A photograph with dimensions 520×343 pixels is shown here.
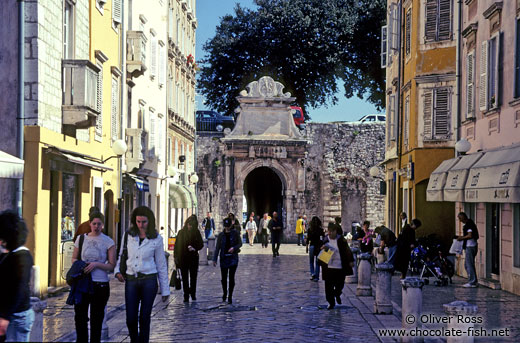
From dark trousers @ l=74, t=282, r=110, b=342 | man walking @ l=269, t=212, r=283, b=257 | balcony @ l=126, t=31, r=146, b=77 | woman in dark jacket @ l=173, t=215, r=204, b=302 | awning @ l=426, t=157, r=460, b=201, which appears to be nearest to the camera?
dark trousers @ l=74, t=282, r=110, b=342

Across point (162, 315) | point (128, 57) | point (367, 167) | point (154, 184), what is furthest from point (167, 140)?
point (162, 315)

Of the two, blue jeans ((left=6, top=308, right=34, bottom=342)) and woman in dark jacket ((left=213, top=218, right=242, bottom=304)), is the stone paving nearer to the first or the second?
woman in dark jacket ((left=213, top=218, right=242, bottom=304))

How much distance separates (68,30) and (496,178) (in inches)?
358

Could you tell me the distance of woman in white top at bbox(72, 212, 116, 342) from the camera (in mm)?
9930

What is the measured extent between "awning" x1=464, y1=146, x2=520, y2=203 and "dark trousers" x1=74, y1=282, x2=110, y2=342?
8.49 m

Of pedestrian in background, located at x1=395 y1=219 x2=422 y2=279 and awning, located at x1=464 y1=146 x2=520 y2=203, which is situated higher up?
awning, located at x1=464 y1=146 x2=520 y2=203

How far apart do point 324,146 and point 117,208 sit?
24.7m

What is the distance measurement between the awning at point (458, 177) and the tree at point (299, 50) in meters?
33.8

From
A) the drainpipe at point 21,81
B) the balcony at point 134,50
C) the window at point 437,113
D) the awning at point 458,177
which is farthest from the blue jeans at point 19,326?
the window at point 437,113

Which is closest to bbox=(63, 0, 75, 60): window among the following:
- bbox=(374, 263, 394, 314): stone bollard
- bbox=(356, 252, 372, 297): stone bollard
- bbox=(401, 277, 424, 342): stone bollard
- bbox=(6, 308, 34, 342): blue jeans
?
bbox=(356, 252, 372, 297): stone bollard

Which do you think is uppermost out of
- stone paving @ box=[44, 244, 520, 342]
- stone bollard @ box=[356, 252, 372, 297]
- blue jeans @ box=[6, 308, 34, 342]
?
blue jeans @ box=[6, 308, 34, 342]

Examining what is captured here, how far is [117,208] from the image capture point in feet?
80.0

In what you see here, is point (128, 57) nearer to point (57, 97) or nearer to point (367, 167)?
point (57, 97)

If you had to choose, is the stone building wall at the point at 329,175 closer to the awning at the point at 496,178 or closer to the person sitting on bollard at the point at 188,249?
the awning at the point at 496,178
